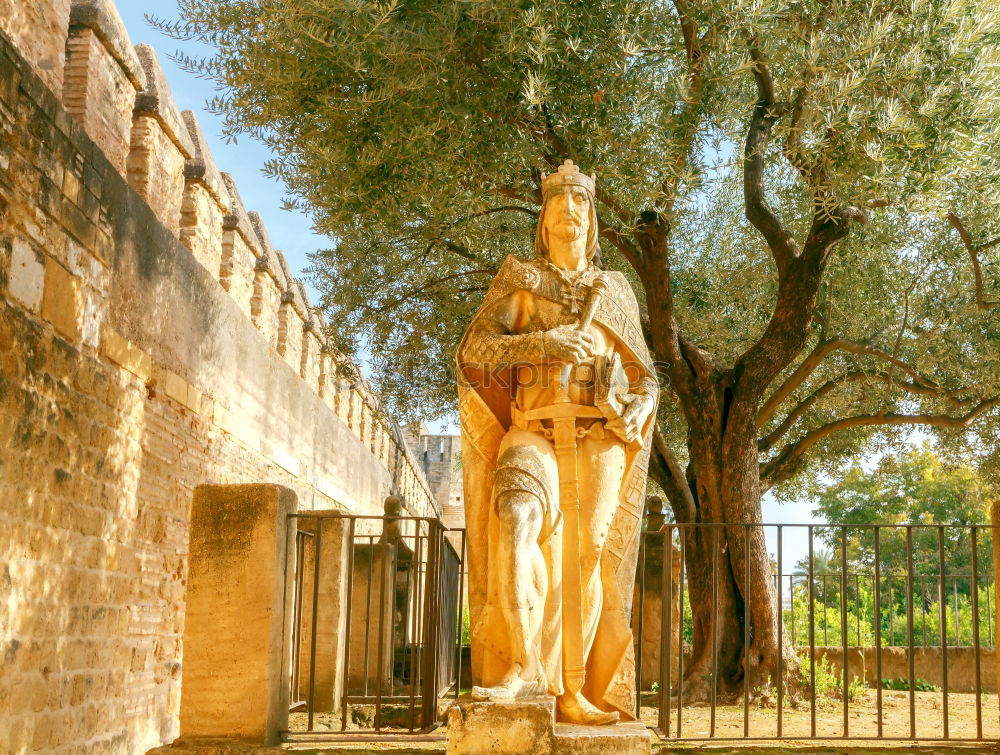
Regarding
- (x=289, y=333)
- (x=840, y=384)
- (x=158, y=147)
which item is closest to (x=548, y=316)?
(x=158, y=147)

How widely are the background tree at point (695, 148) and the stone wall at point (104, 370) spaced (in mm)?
1164

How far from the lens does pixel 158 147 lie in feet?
29.0

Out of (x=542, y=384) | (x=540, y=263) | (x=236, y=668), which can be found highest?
(x=540, y=263)

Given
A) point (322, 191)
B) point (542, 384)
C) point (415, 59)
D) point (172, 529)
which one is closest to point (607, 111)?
point (415, 59)

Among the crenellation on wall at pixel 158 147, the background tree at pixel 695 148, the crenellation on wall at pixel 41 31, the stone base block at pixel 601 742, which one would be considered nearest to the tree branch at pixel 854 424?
the background tree at pixel 695 148

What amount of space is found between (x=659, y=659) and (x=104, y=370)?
16.8 feet

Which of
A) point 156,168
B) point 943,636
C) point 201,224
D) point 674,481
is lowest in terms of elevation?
point 943,636

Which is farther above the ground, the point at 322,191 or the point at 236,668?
the point at 322,191

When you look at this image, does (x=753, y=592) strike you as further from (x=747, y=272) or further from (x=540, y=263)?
(x=540, y=263)

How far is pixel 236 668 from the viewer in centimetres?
546

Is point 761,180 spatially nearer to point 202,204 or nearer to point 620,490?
point 202,204

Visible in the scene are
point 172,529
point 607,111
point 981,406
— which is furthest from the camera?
point 981,406

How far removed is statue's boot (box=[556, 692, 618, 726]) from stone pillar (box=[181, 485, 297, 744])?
5.51 ft

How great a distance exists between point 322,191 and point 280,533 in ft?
13.2
